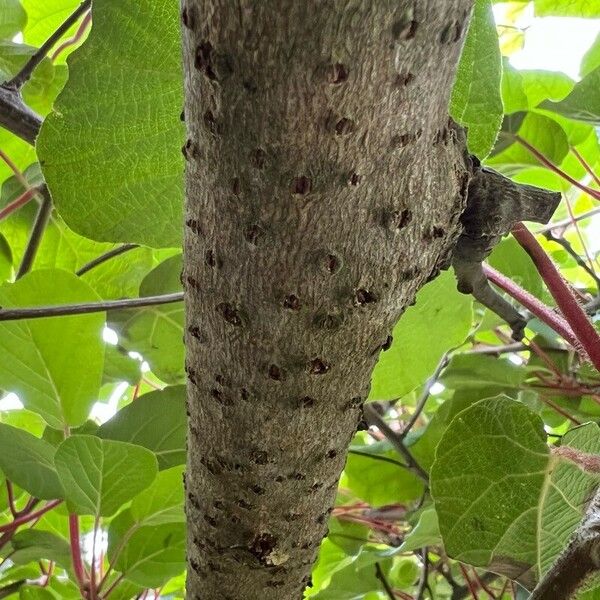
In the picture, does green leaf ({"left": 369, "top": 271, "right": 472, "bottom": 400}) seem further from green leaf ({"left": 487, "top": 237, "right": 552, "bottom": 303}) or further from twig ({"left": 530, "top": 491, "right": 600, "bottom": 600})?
twig ({"left": 530, "top": 491, "right": 600, "bottom": 600})

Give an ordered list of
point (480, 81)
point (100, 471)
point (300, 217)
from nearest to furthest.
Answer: point (300, 217) → point (480, 81) → point (100, 471)

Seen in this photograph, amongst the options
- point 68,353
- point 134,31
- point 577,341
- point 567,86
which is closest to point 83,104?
point 134,31

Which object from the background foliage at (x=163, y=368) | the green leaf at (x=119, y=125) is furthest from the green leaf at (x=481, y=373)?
the green leaf at (x=119, y=125)

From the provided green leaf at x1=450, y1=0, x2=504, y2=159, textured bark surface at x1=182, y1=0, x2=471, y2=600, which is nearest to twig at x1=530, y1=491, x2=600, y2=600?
textured bark surface at x1=182, y1=0, x2=471, y2=600

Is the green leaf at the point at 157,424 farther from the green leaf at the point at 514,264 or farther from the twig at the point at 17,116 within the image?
the green leaf at the point at 514,264

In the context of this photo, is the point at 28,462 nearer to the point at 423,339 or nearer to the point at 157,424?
the point at 157,424

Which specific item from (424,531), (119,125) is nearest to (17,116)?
(119,125)

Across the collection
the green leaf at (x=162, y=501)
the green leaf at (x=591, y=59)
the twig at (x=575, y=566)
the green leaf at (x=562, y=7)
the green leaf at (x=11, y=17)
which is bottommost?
the green leaf at (x=162, y=501)
